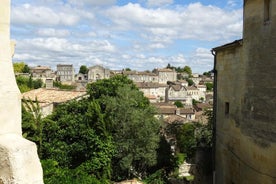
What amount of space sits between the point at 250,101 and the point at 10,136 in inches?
369

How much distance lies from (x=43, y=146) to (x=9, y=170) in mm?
16208

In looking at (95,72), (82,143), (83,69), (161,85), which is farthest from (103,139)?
(83,69)

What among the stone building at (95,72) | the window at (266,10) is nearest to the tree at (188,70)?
the stone building at (95,72)

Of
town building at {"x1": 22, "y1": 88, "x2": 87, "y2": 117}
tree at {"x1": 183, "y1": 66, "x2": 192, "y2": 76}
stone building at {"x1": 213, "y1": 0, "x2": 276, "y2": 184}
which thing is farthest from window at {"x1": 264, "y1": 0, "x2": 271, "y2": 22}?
tree at {"x1": 183, "y1": 66, "x2": 192, "y2": 76}

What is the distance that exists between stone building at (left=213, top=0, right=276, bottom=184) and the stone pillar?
26.4 feet

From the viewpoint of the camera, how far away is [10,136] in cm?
→ 406

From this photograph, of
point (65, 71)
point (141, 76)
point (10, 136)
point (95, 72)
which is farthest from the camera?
point (65, 71)

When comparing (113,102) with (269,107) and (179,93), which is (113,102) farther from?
(179,93)

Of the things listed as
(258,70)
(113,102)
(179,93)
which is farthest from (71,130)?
(179,93)

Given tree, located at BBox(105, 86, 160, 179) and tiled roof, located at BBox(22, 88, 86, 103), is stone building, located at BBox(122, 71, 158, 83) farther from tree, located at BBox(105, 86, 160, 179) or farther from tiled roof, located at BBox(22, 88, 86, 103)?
tree, located at BBox(105, 86, 160, 179)

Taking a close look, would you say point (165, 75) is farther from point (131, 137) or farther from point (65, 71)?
point (131, 137)

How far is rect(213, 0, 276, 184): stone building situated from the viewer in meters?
10.3

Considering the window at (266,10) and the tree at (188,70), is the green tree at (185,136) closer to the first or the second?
the window at (266,10)

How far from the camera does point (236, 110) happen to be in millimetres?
13438
